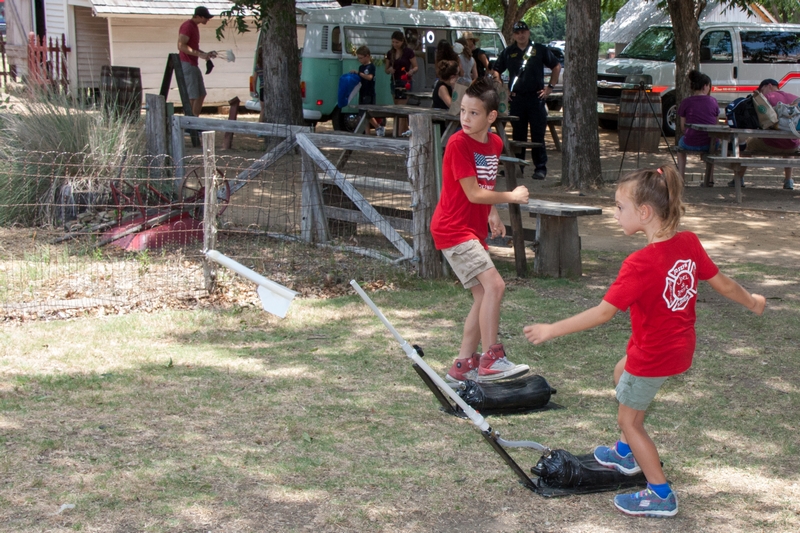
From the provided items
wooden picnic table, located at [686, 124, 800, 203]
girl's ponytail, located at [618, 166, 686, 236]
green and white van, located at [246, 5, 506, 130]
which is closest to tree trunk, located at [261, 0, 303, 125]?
green and white van, located at [246, 5, 506, 130]

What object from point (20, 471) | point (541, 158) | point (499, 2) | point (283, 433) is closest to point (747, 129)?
point (541, 158)

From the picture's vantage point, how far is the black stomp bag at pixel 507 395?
432 centimetres

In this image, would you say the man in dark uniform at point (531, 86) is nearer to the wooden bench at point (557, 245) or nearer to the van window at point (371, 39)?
the van window at point (371, 39)

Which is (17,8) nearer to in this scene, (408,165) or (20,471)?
(408,165)

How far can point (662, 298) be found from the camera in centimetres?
313

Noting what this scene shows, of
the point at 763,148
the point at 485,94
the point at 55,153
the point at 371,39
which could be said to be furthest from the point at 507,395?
the point at 371,39

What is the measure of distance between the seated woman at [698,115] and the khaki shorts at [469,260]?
7.40 m

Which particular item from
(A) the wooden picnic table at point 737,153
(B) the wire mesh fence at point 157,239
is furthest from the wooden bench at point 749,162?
(B) the wire mesh fence at point 157,239

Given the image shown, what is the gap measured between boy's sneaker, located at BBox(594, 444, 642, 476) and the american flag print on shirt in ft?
5.44

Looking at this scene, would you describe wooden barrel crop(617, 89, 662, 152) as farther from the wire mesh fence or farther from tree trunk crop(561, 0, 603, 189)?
the wire mesh fence

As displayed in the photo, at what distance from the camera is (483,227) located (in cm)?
479

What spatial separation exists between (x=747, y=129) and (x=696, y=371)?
6.73 m

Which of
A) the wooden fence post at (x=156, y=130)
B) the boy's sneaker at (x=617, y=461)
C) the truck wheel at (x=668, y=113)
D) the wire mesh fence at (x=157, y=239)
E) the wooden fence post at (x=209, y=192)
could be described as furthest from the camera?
the truck wheel at (x=668, y=113)

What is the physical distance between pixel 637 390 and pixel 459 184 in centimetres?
173
